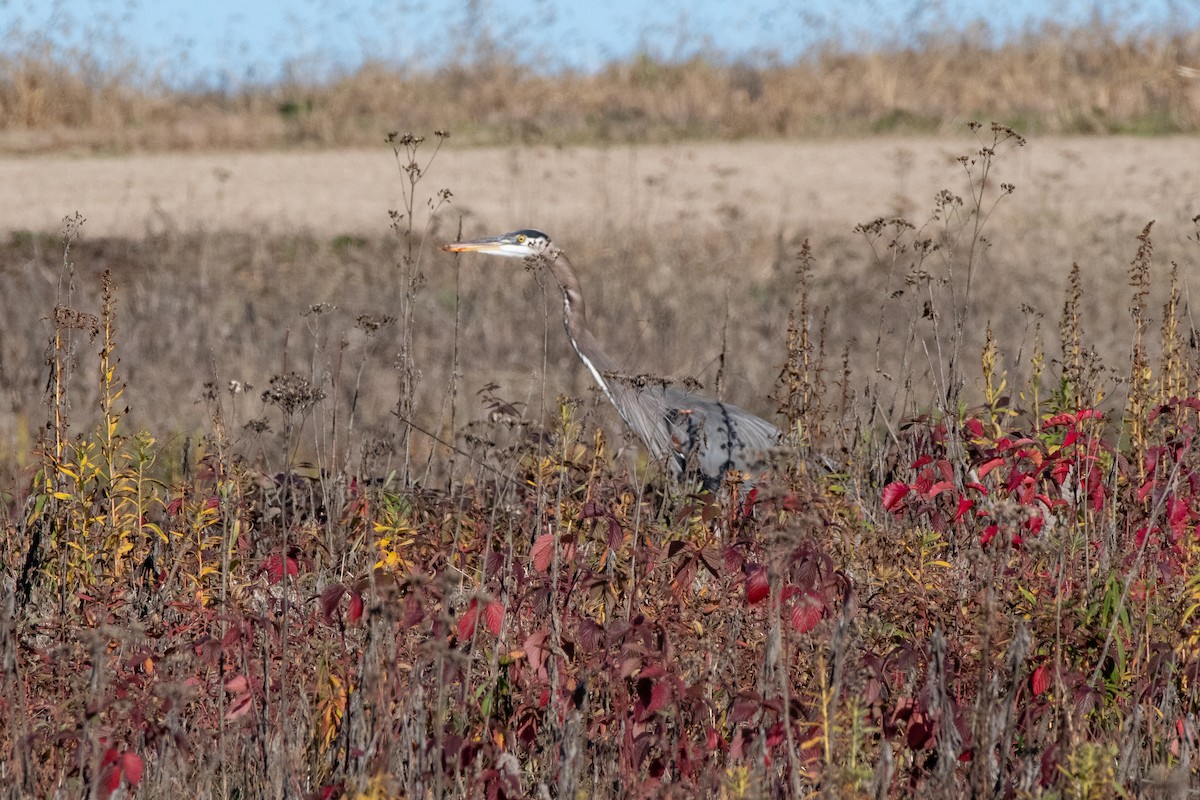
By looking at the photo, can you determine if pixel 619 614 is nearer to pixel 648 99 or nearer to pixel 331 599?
pixel 331 599

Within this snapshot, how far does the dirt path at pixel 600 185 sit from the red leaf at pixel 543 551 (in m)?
7.30

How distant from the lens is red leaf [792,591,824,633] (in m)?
Answer: 2.78

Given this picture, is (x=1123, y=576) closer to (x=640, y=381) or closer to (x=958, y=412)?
(x=958, y=412)

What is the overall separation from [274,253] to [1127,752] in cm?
809

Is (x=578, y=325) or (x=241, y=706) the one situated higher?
(x=578, y=325)

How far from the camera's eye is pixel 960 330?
408cm

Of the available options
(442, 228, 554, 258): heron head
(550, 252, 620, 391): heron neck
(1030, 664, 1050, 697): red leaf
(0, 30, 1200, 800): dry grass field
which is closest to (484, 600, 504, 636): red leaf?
(0, 30, 1200, 800): dry grass field

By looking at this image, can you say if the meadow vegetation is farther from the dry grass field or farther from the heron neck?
the heron neck

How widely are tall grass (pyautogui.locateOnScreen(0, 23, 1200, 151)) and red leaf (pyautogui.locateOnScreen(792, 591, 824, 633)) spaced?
11.1m

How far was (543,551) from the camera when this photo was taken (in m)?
3.04

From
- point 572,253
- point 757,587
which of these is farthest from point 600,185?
point 757,587

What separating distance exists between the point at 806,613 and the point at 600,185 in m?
8.69

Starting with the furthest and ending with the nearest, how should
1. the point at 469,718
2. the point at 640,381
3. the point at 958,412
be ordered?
the point at 958,412
the point at 640,381
the point at 469,718

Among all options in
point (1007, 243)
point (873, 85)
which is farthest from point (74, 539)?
point (873, 85)
